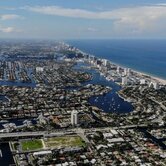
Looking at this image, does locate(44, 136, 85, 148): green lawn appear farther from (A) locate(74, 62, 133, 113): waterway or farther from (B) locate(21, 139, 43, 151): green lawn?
(A) locate(74, 62, 133, 113): waterway

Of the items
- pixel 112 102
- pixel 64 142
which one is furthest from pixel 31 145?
pixel 112 102

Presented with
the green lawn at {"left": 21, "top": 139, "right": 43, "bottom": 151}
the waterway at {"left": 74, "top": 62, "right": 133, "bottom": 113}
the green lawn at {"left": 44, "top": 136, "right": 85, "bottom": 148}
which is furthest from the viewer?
the waterway at {"left": 74, "top": 62, "right": 133, "bottom": 113}

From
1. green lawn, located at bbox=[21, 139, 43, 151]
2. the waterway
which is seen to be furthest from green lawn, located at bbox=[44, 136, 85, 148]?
the waterway

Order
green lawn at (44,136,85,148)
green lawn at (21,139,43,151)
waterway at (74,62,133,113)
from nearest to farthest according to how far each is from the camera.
A: green lawn at (21,139,43,151), green lawn at (44,136,85,148), waterway at (74,62,133,113)

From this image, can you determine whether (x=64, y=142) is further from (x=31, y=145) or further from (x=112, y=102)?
(x=112, y=102)

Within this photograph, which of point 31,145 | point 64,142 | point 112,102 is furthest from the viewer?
point 112,102

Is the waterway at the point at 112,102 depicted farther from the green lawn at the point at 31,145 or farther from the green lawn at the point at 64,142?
the green lawn at the point at 31,145

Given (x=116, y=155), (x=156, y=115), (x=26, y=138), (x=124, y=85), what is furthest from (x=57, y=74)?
(x=116, y=155)
